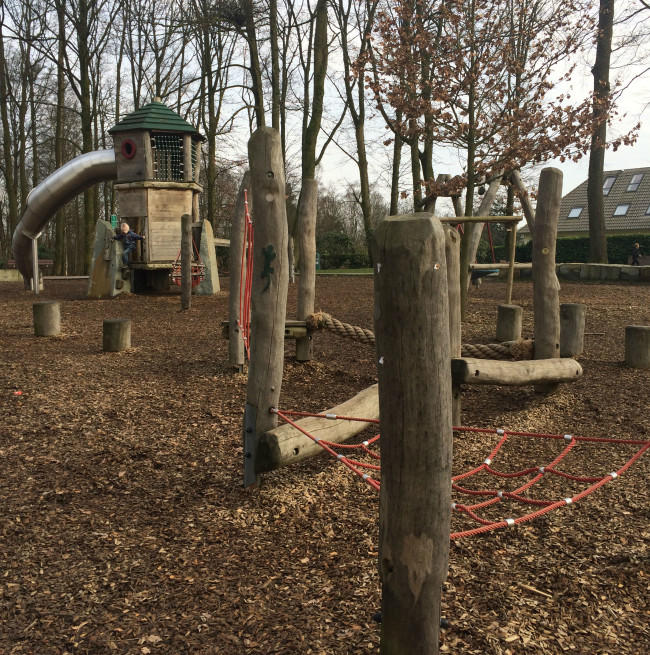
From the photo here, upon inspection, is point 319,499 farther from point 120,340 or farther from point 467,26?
point 467,26

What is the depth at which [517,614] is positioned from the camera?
2.72 m

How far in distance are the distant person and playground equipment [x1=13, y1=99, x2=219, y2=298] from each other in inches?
8.9

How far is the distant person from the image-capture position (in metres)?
14.0

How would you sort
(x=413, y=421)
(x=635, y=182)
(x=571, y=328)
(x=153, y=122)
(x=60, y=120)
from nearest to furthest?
(x=413, y=421), (x=571, y=328), (x=153, y=122), (x=60, y=120), (x=635, y=182)

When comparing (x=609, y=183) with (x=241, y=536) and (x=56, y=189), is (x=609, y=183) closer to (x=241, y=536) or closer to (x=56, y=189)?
(x=56, y=189)

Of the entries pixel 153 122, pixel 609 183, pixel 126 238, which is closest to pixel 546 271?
pixel 126 238

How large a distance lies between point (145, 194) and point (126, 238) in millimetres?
1470

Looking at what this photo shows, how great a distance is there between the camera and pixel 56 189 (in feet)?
53.4

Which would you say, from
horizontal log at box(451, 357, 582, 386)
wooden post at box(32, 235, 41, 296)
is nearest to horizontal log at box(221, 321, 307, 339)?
horizontal log at box(451, 357, 582, 386)

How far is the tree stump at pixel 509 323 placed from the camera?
8305 mm

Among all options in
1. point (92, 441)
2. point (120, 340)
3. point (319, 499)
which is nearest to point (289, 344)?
point (120, 340)

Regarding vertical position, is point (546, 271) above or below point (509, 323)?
above

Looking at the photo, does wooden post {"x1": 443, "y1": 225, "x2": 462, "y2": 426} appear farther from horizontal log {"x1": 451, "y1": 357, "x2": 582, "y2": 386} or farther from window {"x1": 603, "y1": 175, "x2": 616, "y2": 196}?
window {"x1": 603, "y1": 175, "x2": 616, "y2": 196}

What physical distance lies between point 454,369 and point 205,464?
1697 millimetres
